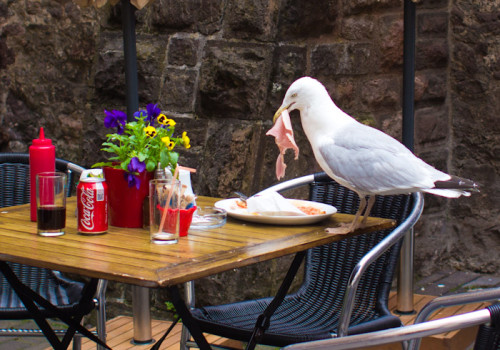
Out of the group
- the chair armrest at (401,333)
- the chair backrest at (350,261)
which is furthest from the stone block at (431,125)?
the chair armrest at (401,333)

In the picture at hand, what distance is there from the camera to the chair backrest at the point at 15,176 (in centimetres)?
290

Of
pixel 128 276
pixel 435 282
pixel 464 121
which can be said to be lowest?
pixel 435 282

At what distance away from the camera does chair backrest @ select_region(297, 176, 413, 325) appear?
8.21 feet

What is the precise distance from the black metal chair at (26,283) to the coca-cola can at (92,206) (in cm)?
35

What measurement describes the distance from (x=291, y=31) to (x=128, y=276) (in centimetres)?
210

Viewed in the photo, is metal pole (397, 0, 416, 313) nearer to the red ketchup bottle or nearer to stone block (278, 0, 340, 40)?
stone block (278, 0, 340, 40)

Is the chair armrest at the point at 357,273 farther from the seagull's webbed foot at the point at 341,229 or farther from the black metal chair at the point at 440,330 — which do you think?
the black metal chair at the point at 440,330

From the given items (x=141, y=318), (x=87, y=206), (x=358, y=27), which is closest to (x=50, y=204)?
(x=87, y=206)

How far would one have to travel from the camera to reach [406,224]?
2301mm

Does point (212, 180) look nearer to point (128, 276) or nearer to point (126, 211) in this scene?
point (126, 211)

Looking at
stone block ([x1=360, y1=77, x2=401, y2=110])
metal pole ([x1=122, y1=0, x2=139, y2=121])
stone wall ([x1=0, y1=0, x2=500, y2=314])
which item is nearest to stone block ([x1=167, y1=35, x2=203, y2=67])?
stone wall ([x1=0, y1=0, x2=500, y2=314])

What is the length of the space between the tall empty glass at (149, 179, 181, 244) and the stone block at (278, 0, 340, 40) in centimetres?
163

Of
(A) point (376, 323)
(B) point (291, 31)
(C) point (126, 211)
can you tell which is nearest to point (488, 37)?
(B) point (291, 31)

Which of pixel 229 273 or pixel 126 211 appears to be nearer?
pixel 126 211
